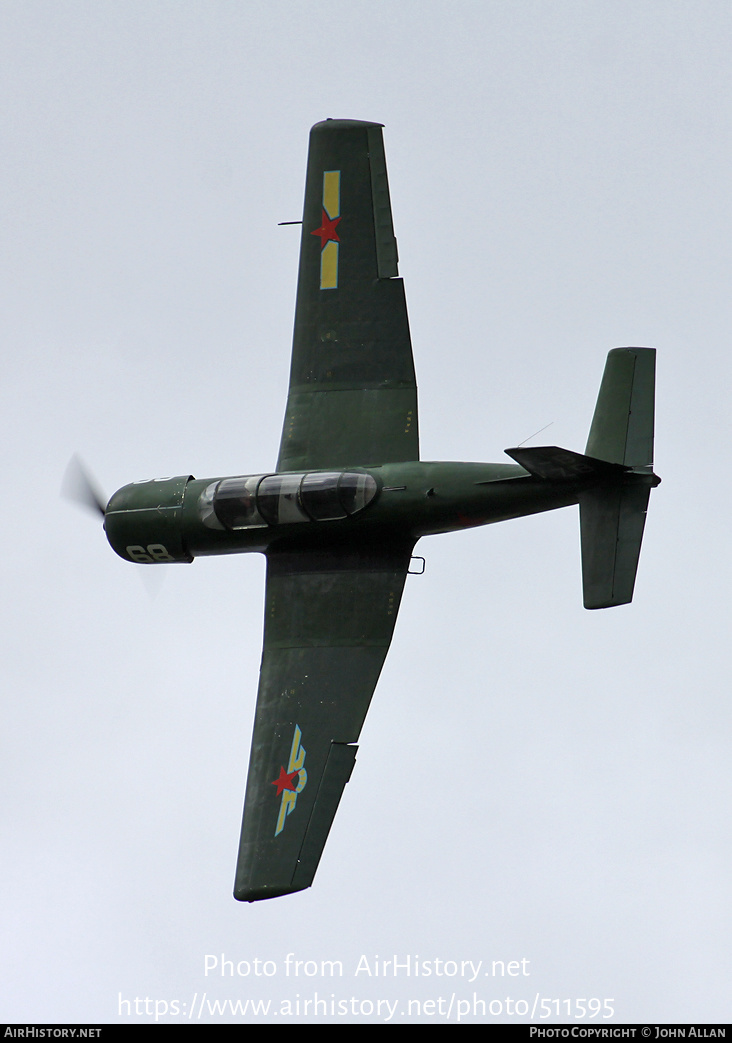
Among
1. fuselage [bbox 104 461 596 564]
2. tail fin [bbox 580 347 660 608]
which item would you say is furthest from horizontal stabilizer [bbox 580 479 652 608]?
fuselage [bbox 104 461 596 564]

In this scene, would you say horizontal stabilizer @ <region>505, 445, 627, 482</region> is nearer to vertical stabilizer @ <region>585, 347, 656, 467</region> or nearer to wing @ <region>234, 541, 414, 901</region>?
vertical stabilizer @ <region>585, 347, 656, 467</region>

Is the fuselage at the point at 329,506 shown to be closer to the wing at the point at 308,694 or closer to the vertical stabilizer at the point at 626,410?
the wing at the point at 308,694

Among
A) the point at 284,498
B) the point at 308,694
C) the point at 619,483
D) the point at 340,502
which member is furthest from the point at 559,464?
the point at 308,694

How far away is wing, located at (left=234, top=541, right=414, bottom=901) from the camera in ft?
75.7

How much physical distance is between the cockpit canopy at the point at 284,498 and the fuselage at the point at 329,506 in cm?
2

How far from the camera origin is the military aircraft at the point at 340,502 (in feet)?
76.6

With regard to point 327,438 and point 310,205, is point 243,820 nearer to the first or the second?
point 327,438

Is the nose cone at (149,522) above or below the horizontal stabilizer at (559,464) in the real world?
below

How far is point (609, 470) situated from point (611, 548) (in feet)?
4.08

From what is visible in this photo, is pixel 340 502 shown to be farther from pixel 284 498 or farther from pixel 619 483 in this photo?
pixel 619 483

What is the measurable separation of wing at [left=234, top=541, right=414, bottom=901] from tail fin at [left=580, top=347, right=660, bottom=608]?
3.27m

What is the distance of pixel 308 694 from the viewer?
79.6ft

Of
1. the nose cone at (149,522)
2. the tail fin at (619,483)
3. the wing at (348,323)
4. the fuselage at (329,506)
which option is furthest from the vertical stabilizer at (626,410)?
the nose cone at (149,522)

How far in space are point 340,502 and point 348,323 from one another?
353cm
